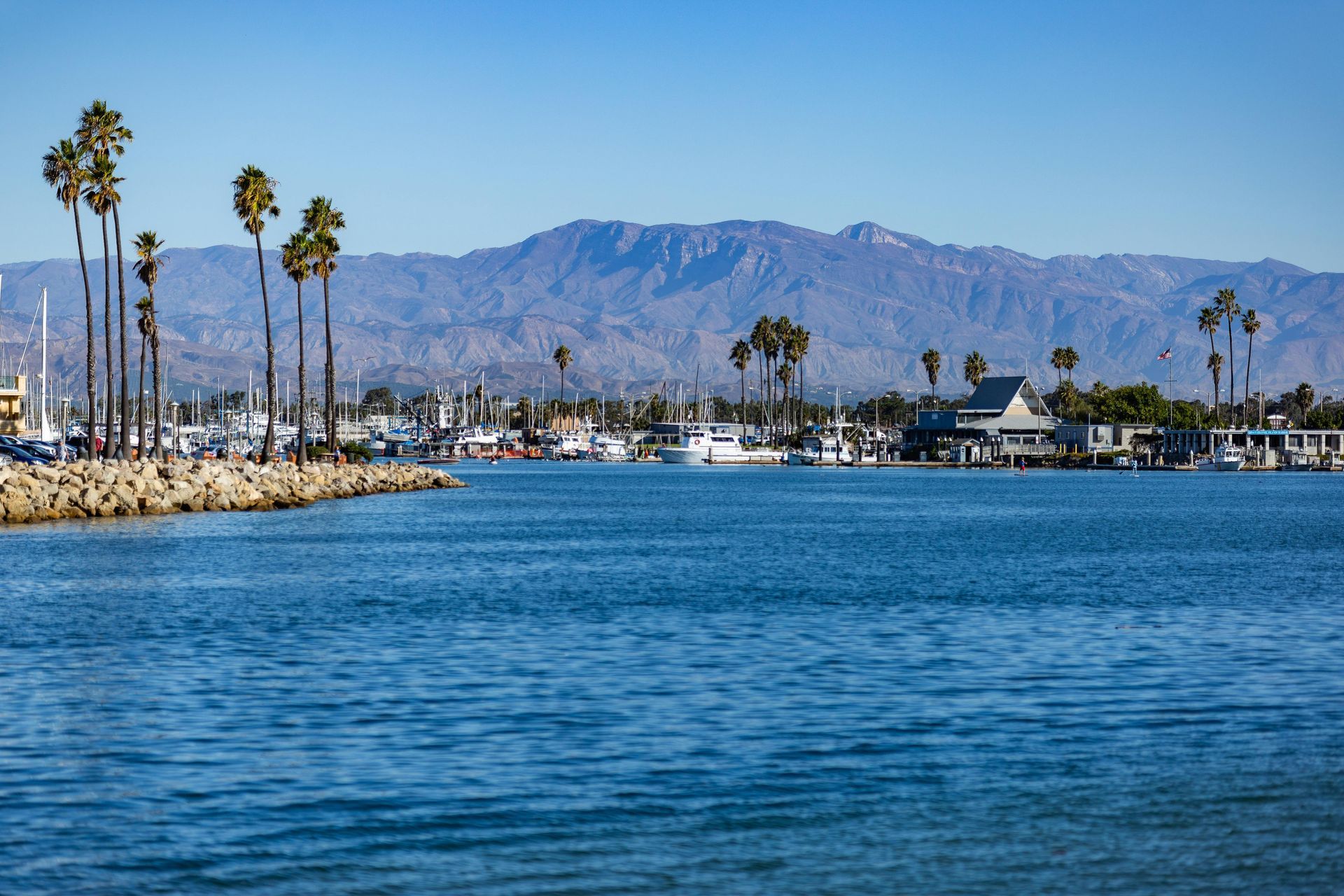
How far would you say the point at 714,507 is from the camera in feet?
283

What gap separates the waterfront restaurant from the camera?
605ft

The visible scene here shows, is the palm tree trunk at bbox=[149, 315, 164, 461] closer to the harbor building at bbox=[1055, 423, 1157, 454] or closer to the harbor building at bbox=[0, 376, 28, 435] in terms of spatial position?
the harbor building at bbox=[0, 376, 28, 435]

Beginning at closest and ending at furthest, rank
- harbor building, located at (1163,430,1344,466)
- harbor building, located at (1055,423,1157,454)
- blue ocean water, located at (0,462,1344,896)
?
blue ocean water, located at (0,462,1344,896) < harbor building, located at (1163,430,1344,466) < harbor building, located at (1055,423,1157,454)

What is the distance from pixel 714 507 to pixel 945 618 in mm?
56221

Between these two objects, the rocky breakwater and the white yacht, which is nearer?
the rocky breakwater

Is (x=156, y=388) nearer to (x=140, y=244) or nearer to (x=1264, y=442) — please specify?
(x=140, y=244)

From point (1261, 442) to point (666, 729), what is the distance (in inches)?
7270

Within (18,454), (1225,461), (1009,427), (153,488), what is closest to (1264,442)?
(1225,461)

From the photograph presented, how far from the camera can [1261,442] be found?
7402 inches

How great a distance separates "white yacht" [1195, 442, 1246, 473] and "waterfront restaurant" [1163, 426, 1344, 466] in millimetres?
5682

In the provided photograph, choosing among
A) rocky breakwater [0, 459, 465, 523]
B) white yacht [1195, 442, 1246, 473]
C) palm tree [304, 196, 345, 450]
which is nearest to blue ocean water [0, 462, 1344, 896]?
rocky breakwater [0, 459, 465, 523]

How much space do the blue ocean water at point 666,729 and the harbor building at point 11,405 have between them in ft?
200

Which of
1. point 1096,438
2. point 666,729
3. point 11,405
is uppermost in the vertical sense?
point 11,405

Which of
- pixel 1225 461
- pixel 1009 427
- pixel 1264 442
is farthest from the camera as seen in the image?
pixel 1009 427
